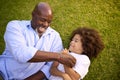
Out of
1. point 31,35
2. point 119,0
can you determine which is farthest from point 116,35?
point 31,35

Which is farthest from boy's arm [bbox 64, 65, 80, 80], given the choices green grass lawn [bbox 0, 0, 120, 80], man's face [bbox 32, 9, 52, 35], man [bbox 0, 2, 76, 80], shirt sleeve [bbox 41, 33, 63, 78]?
green grass lawn [bbox 0, 0, 120, 80]

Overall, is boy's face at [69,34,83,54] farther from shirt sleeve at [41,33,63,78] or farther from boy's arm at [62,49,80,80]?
boy's arm at [62,49,80,80]

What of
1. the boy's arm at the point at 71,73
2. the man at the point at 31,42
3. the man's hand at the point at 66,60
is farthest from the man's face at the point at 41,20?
the man's hand at the point at 66,60

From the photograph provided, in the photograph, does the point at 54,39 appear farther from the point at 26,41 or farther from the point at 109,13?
the point at 109,13

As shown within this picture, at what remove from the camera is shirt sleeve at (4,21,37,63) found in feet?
10.2

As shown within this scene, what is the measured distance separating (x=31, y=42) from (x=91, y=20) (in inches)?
67.5

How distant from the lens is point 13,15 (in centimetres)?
532

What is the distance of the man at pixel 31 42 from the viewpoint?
11.2 feet

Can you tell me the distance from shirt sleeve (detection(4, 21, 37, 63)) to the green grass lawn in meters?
1.44

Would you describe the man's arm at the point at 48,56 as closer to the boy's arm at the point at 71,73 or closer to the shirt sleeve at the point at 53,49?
the boy's arm at the point at 71,73

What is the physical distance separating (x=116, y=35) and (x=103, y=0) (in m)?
0.82

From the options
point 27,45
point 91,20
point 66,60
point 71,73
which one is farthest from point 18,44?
point 91,20

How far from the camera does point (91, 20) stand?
16.5 feet

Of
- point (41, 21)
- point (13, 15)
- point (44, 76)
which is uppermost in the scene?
point (41, 21)
